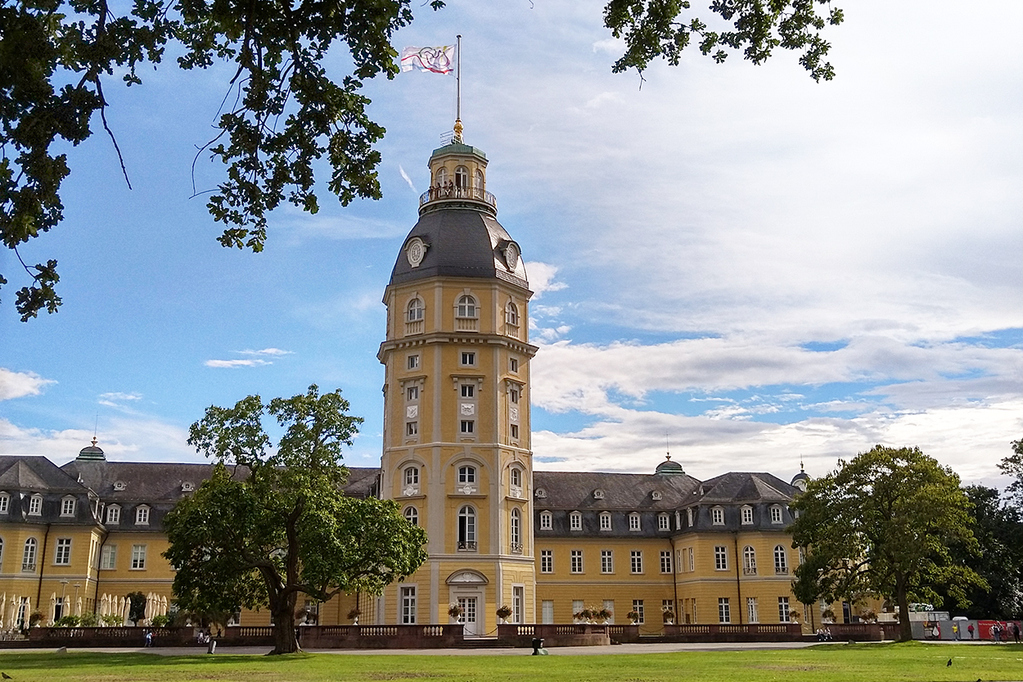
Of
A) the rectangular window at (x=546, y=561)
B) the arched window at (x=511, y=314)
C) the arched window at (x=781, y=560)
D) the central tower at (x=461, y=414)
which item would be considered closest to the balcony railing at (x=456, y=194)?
the central tower at (x=461, y=414)

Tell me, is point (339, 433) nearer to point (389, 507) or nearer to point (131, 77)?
point (389, 507)

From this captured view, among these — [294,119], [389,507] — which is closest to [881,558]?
[389,507]

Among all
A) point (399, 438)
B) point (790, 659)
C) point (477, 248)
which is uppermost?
point (477, 248)

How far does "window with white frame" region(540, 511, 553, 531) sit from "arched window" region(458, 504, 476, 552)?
1612 centimetres

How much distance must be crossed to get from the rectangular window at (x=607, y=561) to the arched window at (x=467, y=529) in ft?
60.8

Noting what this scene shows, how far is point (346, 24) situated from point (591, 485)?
64.7 meters

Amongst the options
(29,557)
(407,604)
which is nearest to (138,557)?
(29,557)

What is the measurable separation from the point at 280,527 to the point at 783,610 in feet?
A: 126

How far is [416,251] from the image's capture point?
58.0 m

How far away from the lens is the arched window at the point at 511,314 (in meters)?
57.7

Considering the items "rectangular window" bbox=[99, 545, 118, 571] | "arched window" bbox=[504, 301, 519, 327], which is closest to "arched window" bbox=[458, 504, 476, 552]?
"arched window" bbox=[504, 301, 519, 327]

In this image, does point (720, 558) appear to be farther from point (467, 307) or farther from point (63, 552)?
point (63, 552)

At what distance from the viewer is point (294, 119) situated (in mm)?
10953

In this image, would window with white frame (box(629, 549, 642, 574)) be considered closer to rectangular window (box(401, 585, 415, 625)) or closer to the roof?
rectangular window (box(401, 585, 415, 625))
